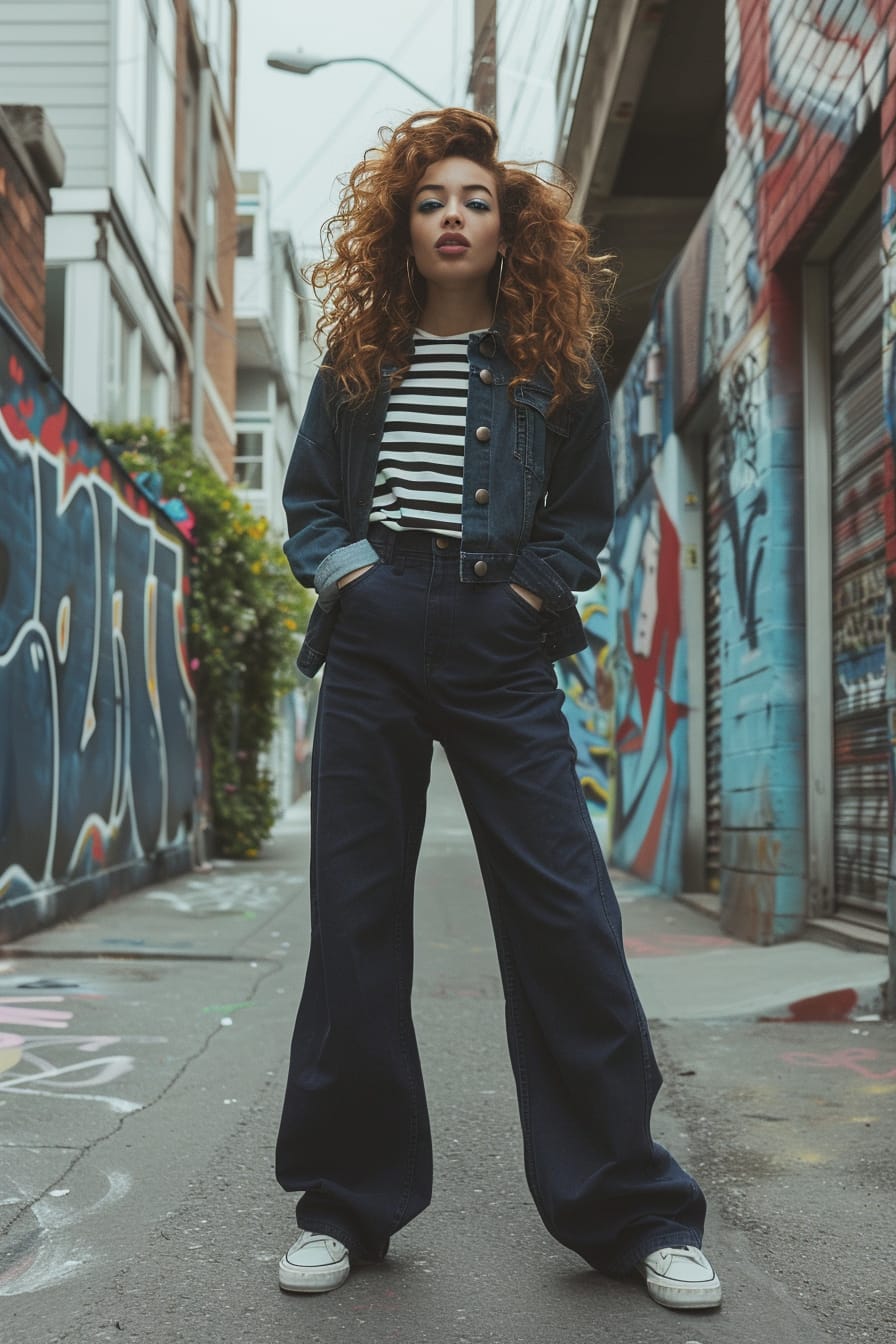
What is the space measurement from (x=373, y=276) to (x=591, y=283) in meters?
0.40

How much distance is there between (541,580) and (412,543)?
22cm

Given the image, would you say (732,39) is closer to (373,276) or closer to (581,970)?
(373,276)

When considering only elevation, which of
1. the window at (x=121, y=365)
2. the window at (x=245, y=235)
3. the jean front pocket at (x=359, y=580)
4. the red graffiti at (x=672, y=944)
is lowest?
the red graffiti at (x=672, y=944)

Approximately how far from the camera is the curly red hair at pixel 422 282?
2441 mm

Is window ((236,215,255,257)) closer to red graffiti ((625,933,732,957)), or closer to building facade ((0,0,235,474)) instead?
building facade ((0,0,235,474))

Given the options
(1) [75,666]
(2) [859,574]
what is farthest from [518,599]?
(1) [75,666]

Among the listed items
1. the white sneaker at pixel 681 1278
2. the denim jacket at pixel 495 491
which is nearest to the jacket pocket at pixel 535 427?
the denim jacket at pixel 495 491

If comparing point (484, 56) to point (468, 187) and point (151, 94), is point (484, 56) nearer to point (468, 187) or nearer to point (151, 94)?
point (151, 94)

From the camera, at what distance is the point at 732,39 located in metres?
7.00

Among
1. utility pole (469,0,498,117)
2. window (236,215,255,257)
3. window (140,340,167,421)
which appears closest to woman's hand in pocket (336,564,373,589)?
Answer: utility pole (469,0,498,117)

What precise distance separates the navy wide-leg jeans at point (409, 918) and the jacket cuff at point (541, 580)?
3 centimetres

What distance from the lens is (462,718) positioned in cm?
232

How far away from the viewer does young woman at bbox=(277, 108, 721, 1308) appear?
2.23 meters

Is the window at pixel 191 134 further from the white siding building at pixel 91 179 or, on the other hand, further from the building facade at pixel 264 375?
the building facade at pixel 264 375
